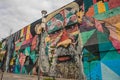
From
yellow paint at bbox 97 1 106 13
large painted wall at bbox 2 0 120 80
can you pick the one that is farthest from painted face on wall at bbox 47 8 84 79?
yellow paint at bbox 97 1 106 13

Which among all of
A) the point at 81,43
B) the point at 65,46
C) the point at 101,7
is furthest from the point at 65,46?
the point at 101,7

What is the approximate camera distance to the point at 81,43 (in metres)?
20.9

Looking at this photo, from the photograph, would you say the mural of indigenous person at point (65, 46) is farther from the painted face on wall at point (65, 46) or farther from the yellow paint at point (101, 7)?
the yellow paint at point (101, 7)

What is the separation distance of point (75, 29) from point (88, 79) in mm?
6834

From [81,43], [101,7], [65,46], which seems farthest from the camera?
[65,46]

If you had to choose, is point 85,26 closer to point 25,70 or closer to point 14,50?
point 25,70

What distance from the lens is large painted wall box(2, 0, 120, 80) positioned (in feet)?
57.3

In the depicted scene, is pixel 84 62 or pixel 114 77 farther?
pixel 84 62

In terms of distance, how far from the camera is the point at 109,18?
59.3ft

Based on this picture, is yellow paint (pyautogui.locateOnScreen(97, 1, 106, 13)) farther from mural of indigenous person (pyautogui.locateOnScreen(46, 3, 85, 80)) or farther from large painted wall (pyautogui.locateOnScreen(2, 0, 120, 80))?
mural of indigenous person (pyautogui.locateOnScreen(46, 3, 85, 80))

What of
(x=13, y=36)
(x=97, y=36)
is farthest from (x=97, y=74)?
(x=13, y=36)

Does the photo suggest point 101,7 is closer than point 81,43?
Yes

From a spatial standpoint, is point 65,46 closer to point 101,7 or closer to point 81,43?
point 81,43

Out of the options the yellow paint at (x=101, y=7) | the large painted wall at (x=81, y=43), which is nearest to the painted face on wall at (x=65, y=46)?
the large painted wall at (x=81, y=43)
